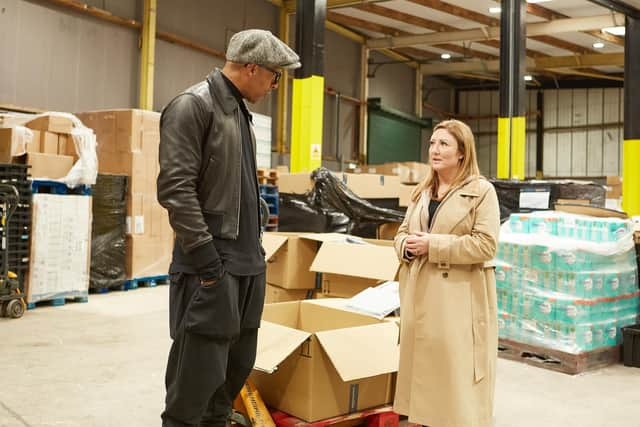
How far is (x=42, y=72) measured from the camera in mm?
9328

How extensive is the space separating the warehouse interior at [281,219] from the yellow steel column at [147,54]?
0.12ft

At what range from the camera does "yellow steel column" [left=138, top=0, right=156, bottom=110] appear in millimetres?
10680

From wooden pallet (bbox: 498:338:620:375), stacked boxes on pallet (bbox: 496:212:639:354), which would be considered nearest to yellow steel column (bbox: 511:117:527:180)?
stacked boxes on pallet (bbox: 496:212:639:354)

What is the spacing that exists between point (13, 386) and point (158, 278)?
4.49m

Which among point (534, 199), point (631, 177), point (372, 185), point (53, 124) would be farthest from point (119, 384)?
point (631, 177)

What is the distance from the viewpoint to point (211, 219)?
2080mm

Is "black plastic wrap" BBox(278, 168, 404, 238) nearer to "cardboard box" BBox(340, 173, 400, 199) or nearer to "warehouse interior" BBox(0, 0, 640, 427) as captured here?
"warehouse interior" BBox(0, 0, 640, 427)

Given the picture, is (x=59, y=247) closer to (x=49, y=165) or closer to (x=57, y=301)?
(x=57, y=301)

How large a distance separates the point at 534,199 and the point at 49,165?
201 inches

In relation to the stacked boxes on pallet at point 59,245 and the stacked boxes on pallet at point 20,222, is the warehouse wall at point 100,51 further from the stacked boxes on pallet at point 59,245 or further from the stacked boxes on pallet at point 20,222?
the stacked boxes on pallet at point 20,222

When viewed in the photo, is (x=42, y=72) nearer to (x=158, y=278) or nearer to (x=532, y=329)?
(x=158, y=278)

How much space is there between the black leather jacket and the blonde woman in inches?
34.5

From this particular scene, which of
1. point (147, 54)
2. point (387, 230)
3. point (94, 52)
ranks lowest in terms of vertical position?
point (387, 230)

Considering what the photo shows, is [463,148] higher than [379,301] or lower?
A: higher
